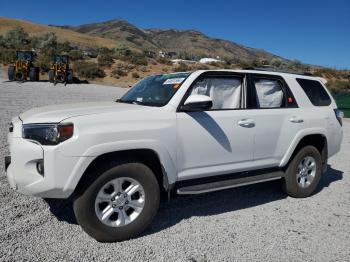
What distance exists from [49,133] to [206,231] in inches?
80.3

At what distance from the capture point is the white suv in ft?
11.3

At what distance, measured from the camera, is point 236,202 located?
520cm

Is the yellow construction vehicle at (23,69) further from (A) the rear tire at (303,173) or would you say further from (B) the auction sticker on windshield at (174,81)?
(A) the rear tire at (303,173)

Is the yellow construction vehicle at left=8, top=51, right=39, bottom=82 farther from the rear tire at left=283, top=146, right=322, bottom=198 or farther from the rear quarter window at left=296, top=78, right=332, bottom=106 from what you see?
the rear tire at left=283, top=146, right=322, bottom=198

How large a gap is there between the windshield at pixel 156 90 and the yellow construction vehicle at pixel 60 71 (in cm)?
1937

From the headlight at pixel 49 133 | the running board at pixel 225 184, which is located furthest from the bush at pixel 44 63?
the headlight at pixel 49 133

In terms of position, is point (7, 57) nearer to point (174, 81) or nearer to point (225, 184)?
point (174, 81)

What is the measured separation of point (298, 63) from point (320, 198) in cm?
5110

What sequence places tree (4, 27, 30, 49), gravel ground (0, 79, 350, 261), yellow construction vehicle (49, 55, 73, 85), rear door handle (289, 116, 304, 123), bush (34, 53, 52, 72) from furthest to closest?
tree (4, 27, 30, 49) < bush (34, 53, 52, 72) < yellow construction vehicle (49, 55, 73, 85) < rear door handle (289, 116, 304, 123) < gravel ground (0, 79, 350, 261)

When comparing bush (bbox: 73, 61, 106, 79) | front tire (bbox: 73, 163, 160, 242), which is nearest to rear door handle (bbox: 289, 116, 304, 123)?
front tire (bbox: 73, 163, 160, 242)

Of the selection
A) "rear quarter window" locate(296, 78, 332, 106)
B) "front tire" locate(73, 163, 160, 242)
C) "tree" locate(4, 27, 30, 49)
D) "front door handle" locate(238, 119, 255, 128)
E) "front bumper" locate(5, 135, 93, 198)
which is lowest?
"front tire" locate(73, 163, 160, 242)

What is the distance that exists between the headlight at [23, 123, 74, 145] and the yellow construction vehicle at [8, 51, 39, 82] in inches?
838

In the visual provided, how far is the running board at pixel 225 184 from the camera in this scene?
4.14 m

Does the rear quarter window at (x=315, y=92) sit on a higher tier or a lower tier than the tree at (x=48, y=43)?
lower
